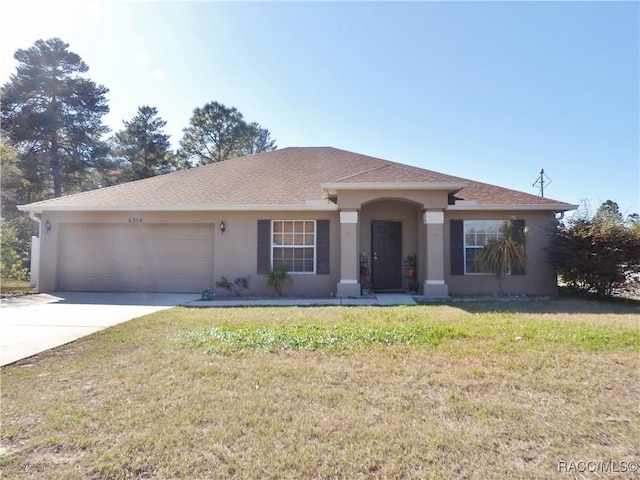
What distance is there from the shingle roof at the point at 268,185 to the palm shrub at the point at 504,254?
1.16 meters

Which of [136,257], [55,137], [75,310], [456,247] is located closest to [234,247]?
[136,257]

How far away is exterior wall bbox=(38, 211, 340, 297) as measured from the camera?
11180 millimetres

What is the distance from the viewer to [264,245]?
37.0ft

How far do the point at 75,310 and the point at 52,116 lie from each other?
21667 millimetres

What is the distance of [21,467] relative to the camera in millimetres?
2447

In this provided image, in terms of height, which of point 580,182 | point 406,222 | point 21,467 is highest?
point 580,182

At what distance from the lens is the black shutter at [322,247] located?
11.2 meters

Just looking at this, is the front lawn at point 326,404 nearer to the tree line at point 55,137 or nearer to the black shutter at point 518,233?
the black shutter at point 518,233

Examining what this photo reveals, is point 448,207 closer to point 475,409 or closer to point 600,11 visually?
point 600,11

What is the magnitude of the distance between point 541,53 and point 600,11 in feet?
6.29

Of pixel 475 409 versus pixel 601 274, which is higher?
pixel 601 274

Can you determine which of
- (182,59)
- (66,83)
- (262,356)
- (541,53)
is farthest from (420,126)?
(66,83)

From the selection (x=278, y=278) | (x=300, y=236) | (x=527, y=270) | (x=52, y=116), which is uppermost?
(x=52, y=116)

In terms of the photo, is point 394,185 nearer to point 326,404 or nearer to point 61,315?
point 326,404
